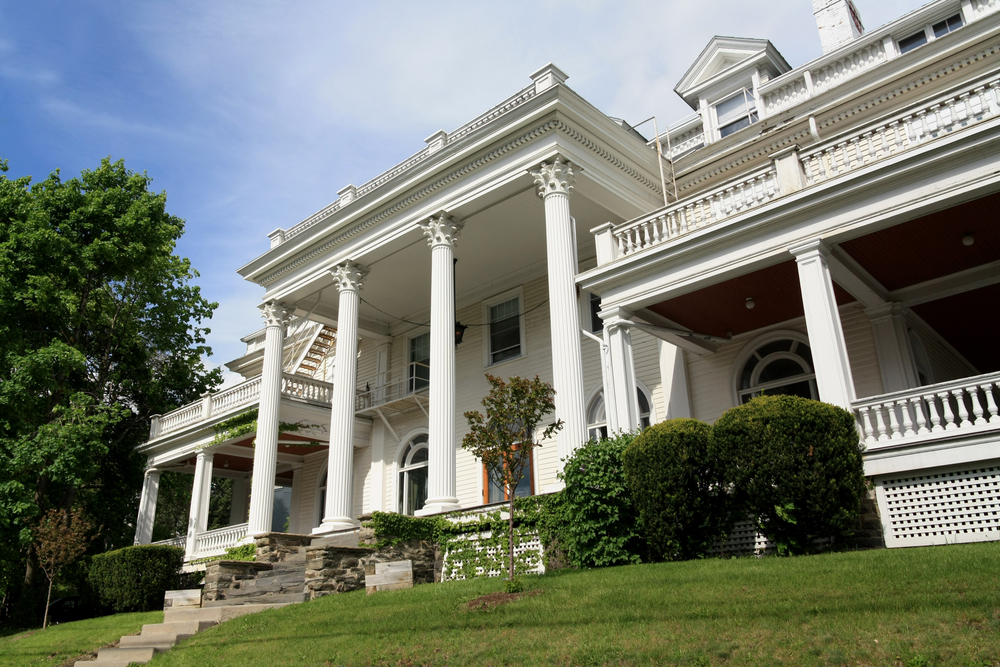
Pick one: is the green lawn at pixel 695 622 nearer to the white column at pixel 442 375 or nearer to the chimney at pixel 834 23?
the white column at pixel 442 375

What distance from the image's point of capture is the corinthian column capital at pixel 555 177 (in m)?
15.7

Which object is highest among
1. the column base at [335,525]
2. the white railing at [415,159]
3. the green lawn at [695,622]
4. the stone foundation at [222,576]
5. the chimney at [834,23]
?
the chimney at [834,23]

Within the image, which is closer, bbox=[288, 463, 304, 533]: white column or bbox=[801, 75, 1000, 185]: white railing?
bbox=[801, 75, 1000, 185]: white railing

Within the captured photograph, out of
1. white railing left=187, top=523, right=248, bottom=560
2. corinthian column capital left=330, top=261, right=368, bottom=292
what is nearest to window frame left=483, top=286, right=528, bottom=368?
corinthian column capital left=330, top=261, right=368, bottom=292

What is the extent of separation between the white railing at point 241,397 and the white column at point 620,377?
12207 millimetres

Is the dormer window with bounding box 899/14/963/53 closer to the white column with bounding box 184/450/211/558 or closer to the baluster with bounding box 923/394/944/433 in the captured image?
the baluster with bounding box 923/394/944/433

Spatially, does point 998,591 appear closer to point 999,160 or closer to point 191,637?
point 999,160

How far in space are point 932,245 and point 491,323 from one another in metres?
12.5

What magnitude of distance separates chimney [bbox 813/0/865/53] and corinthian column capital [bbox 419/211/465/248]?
11223mm

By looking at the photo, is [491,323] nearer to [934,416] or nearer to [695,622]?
[934,416]

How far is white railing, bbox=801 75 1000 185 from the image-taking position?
1062cm

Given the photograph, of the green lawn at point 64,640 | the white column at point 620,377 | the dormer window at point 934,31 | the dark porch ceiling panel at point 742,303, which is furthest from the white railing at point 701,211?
the green lawn at point 64,640

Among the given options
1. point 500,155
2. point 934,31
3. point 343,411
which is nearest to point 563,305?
point 500,155

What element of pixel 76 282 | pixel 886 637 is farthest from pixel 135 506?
pixel 886 637
